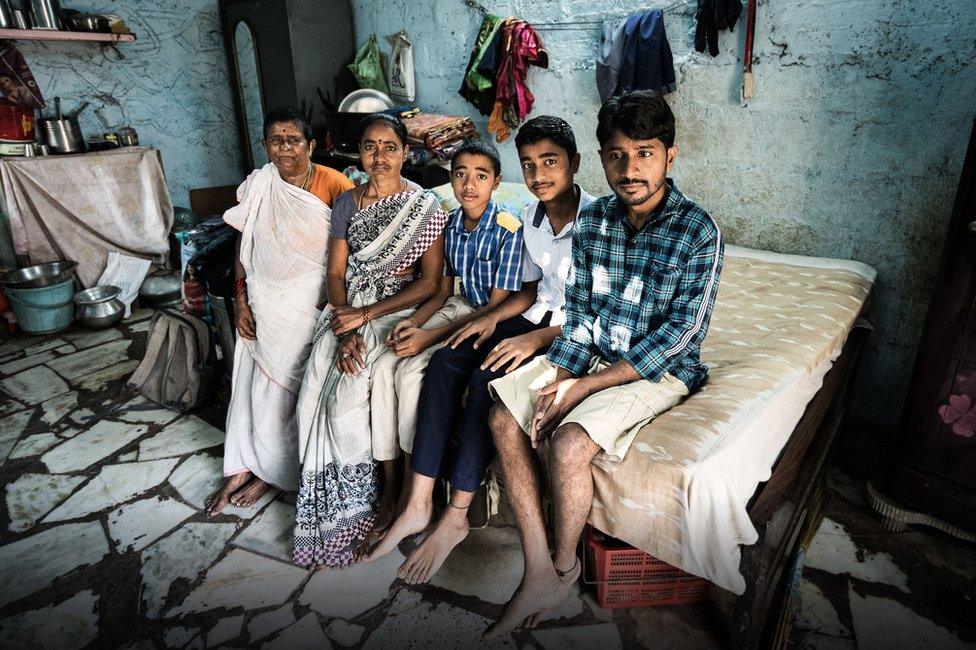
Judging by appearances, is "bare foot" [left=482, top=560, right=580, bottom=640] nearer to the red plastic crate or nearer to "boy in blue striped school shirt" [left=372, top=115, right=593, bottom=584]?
the red plastic crate

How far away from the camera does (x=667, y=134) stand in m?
1.69

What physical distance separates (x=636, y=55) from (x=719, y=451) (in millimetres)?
2622

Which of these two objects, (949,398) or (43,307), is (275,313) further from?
(43,307)

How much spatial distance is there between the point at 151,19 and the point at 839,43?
5793 millimetres

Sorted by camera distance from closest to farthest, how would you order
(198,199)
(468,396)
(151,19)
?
(468,396)
(151,19)
(198,199)

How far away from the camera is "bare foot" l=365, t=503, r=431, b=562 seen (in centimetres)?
206

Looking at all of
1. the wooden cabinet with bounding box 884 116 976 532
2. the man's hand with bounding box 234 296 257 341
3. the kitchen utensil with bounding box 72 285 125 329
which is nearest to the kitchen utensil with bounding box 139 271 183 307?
the kitchen utensil with bounding box 72 285 125 329

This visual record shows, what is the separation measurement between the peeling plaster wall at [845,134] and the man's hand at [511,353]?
6.46 ft

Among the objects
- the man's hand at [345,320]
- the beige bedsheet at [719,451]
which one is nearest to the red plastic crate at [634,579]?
the beige bedsheet at [719,451]

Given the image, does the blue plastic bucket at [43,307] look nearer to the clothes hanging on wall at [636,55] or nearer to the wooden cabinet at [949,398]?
the clothes hanging on wall at [636,55]

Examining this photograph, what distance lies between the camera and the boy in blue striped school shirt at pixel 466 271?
7.00 feet

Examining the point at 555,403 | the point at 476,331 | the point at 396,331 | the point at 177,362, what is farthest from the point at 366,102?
the point at 555,403

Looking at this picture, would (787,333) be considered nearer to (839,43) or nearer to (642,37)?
(839,43)

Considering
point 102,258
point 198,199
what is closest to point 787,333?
point 102,258
